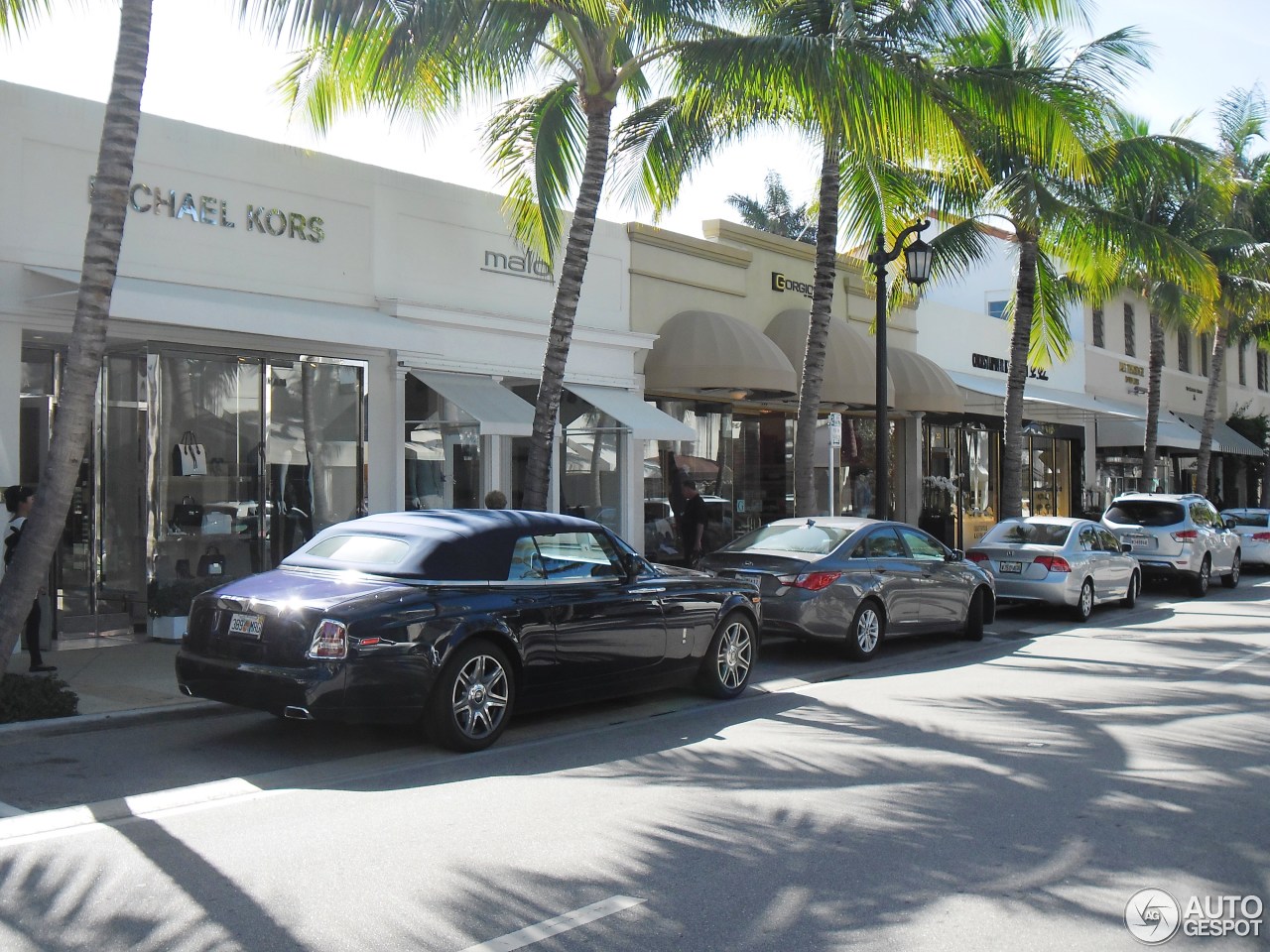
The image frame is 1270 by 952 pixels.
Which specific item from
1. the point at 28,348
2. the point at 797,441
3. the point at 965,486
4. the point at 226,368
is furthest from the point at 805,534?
the point at 965,486

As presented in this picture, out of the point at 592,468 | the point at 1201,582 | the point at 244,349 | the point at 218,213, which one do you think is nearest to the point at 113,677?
the point at 244,349

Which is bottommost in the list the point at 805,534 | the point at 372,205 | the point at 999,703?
the point at 999,703

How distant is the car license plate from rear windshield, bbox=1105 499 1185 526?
17293 mm

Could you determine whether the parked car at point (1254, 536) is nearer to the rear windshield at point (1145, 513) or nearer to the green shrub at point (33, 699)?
the rear windshield at point (1145, 513)

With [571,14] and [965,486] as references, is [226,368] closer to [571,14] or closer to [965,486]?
[571,14]

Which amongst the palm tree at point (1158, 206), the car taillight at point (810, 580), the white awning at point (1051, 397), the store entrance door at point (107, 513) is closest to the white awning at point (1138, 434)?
the white awning at point (1051, 397)

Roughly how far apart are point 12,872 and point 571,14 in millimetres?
9538

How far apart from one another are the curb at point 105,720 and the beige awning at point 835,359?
13840 mm

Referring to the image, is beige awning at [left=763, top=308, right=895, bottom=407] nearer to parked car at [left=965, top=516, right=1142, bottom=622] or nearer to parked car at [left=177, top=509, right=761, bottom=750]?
parked car at [left=965, top=516, right=1142, bottom=622]

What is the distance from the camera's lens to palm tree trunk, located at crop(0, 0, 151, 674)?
8.37 metres

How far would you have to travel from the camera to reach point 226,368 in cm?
1360

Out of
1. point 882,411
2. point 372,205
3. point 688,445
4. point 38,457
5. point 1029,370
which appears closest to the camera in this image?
point 38,457

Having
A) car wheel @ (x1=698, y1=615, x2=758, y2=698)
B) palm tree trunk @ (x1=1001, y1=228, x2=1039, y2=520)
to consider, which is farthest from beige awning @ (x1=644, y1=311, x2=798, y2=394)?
car wheel @ (x1=698, y1=615, x2=758, y2=698)

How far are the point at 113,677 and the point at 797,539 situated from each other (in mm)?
6797
